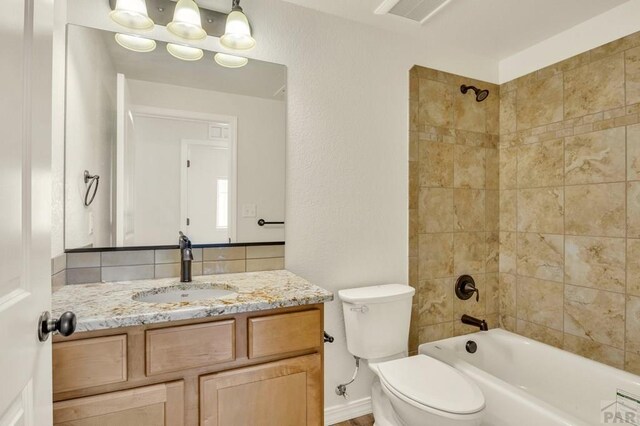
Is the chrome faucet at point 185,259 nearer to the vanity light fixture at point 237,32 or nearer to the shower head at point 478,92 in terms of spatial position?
the vanity light fixture at point 237,32

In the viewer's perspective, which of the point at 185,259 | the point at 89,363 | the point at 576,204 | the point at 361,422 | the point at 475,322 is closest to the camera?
the point at 89,363

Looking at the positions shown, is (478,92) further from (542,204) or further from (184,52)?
(184,52)

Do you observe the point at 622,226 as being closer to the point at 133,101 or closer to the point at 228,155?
the point at 228,155

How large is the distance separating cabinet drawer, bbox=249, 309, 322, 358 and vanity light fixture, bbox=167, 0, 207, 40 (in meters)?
1.35

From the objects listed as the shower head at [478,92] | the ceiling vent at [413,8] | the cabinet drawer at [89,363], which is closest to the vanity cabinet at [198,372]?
the cabinet drawer at [89,363]

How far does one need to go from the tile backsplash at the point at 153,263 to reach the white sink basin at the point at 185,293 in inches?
6.3

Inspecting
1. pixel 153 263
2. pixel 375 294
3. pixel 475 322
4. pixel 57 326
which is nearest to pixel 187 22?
pixel 153 263

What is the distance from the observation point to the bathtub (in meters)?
1.45

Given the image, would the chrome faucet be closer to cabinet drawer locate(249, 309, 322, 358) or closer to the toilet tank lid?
cabinet drawer locate(249, 309, 322, 358)

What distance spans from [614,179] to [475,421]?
1.56m

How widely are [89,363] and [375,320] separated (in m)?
1.28

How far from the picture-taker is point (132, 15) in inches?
58.4

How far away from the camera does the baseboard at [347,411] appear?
191cm

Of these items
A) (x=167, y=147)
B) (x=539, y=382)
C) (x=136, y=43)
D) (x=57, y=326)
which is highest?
(x=136, y=43)
